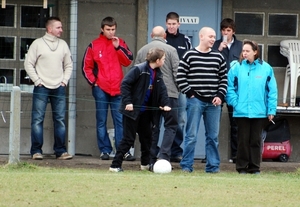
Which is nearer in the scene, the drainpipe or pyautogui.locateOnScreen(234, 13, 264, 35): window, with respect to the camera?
the drainpipe

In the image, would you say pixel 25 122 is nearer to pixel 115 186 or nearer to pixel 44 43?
pixel 44 43

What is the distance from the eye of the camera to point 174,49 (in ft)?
46.7

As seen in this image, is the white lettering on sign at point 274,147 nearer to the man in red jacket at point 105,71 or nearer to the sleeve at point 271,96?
the sleeve at point 271,96

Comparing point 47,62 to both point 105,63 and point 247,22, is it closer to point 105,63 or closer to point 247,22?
point 105,63

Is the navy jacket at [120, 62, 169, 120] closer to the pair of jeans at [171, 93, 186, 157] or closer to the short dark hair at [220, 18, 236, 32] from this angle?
the pair of jeans at [171, 93, 186, 157]

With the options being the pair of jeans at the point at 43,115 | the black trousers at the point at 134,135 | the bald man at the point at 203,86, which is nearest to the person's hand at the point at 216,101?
the bald man at the point at 203,86

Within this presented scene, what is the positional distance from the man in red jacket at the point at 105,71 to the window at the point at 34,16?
1.08 m

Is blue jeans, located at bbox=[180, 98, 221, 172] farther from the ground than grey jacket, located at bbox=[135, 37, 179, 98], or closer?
closer

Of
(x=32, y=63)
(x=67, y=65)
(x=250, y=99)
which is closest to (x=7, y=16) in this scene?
(x=32, y=63)

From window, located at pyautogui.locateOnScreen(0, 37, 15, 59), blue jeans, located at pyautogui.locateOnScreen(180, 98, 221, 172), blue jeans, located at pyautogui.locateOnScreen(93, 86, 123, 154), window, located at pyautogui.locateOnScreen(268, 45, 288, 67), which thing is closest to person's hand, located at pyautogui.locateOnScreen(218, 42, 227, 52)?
window, located at pyautogui.locateOnScreen(268, 45, 288, 67)

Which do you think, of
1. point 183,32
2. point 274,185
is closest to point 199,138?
point 183,32

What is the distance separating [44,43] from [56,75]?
0.55 m

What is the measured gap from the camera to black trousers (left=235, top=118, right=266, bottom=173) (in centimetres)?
1343

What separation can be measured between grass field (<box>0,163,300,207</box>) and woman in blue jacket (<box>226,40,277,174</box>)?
72cm
